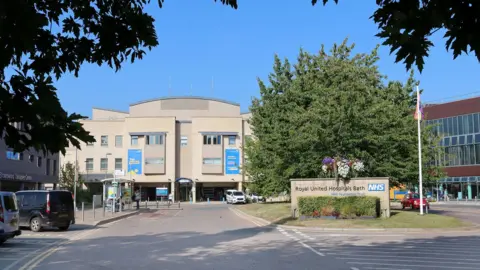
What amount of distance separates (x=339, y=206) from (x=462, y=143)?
54572 mm

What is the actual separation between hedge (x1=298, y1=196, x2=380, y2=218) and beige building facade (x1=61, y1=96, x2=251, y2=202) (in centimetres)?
5678

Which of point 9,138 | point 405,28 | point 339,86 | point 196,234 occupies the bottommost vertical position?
point 196,234

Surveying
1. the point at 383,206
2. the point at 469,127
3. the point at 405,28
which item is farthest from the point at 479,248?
the point at 469,127

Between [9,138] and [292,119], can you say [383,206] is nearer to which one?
[292,119]

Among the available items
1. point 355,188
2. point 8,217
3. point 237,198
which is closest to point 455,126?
point 237,198

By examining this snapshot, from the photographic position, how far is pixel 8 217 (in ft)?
50.2

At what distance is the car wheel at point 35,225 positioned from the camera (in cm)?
2144

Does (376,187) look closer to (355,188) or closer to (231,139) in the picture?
(355,188)

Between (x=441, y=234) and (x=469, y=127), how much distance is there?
56.8 m

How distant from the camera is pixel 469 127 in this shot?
70.5 m

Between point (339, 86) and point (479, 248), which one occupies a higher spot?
point (339, 86)

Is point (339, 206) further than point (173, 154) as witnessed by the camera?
No

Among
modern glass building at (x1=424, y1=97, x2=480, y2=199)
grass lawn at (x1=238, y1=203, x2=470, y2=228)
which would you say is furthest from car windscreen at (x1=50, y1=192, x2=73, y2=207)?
modern glass building at (x1=424, y1=97, x2=480, y2=199)

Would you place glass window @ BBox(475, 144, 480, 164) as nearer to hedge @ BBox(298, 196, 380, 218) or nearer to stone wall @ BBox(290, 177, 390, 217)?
stone wall @ BBox(290, 177, 390, 217)
